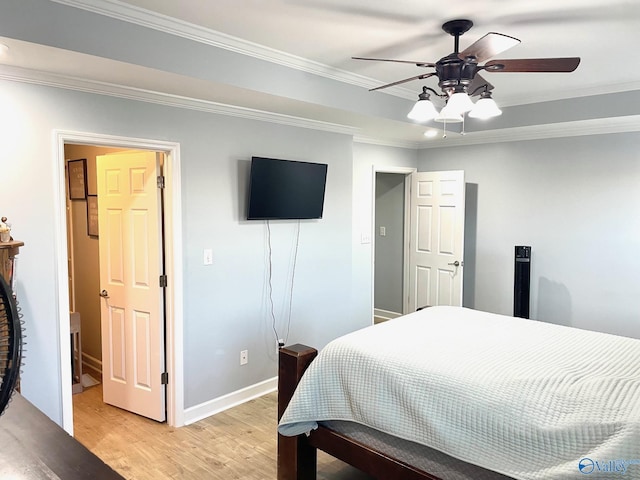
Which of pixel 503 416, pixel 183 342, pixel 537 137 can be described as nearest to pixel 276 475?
pixel 183 342

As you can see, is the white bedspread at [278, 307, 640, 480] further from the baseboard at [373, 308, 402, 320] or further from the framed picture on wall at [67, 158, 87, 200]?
the baseboard at [373, 308, 402, 320]

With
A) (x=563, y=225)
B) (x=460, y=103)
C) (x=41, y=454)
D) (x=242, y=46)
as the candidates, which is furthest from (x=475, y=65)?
(x=563, y=225)

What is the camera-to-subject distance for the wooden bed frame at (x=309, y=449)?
2.18 meters

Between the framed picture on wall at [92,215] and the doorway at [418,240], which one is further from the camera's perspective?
the doorway at [418,240]

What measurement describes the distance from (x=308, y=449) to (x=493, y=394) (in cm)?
111

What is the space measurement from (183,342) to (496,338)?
2.09m

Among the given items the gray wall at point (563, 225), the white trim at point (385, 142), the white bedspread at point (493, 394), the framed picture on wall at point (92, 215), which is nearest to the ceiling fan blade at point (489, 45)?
the white bedspread at point (493, 394)

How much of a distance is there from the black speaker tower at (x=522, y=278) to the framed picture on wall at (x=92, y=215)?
156 inches

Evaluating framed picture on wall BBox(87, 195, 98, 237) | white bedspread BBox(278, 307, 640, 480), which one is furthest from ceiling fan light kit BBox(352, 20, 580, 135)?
framed picture on wall BBox(87, 195, 98, 237)

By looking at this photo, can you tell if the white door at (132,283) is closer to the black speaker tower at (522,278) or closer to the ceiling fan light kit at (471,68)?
the ceiling fan light kit at (471,68)

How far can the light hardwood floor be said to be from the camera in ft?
8.96

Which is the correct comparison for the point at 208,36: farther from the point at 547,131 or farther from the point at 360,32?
the point at 547,131

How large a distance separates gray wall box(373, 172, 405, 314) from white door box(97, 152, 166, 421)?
3284 mm

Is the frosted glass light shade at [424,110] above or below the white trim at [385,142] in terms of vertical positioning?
below
